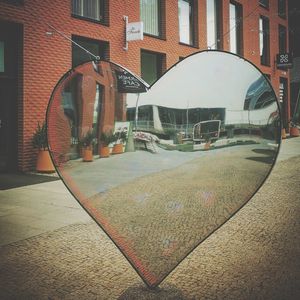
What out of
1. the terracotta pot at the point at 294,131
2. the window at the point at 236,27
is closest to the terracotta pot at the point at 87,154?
the window at the point at 236,27

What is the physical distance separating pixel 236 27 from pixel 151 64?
804 cm

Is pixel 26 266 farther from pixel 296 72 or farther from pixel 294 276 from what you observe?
pixel 296 72

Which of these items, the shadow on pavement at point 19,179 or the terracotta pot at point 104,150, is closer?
the terracotta pot at point 104,150

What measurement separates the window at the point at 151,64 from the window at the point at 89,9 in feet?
8.03

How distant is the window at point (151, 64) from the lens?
1388cm

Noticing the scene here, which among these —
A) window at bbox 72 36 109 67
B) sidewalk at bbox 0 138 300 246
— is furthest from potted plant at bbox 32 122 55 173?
window at bbox 72 36 109 67

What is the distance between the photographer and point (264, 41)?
75.7ft

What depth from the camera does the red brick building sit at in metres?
9.38

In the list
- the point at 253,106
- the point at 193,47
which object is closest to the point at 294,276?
the point at 253,106

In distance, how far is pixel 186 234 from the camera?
2.45 metres

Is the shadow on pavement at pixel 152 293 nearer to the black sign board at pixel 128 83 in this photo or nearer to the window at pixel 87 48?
the black sign board at pixel 128 83

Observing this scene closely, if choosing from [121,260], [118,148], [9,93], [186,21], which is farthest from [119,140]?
[186,21]

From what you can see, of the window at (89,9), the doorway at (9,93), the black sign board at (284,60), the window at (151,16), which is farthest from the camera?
the black sign board at (284,60)

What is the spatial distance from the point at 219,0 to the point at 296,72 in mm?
14338
